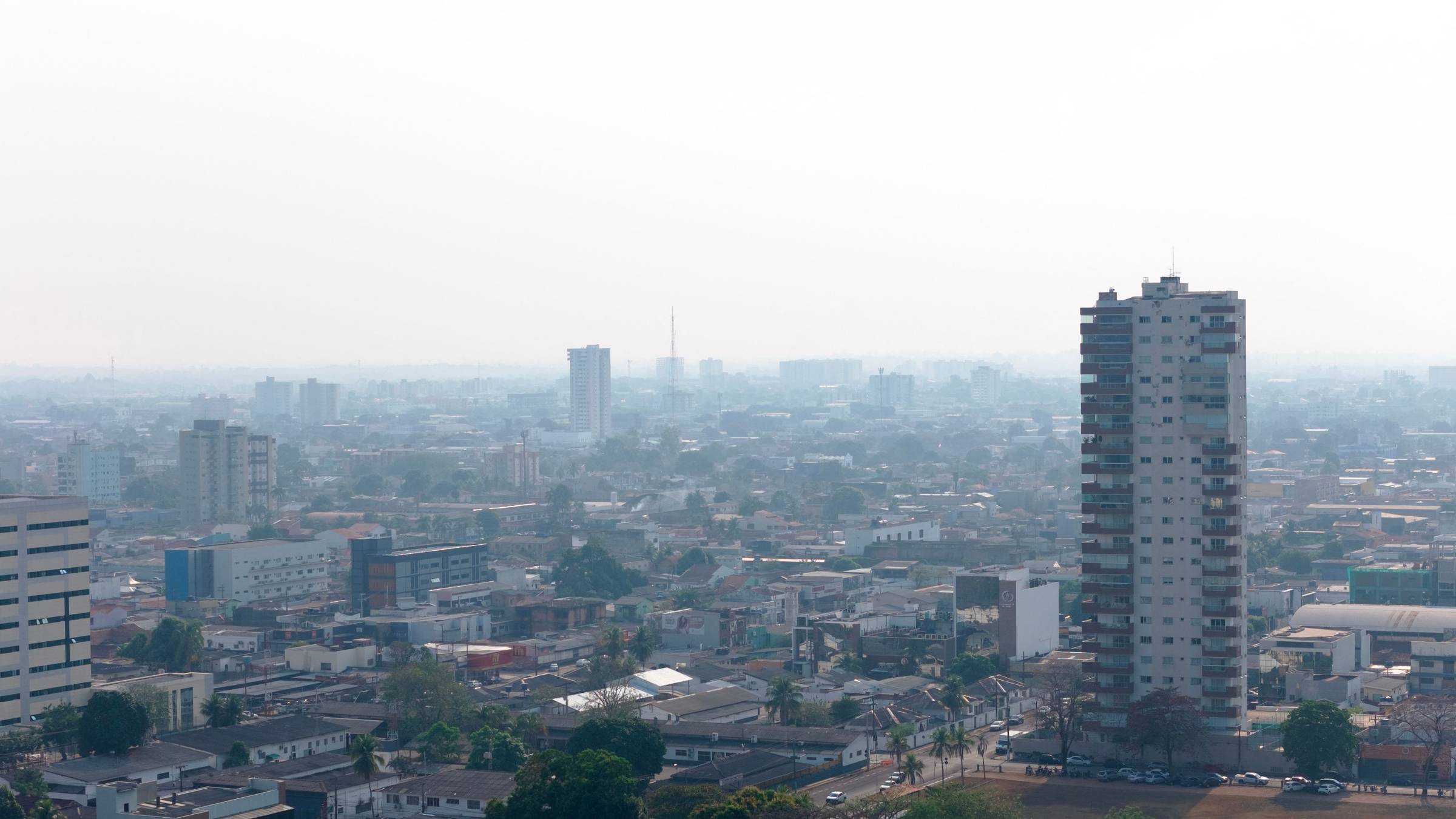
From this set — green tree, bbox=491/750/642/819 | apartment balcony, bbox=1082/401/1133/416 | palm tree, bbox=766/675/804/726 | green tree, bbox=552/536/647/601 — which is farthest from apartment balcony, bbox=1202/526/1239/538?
green tree, bbox=552/536/647/601

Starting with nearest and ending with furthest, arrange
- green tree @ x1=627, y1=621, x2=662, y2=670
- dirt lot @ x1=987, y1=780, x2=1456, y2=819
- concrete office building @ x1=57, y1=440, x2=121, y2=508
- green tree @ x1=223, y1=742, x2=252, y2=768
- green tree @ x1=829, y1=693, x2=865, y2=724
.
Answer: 1. dirt lot @ x1=987, y1=780, x2=1456, y2=819
2. green tree @ x1=223, y1=742, x2=252, y2=768
3. green tree @ x1=829, y1=693, x2=865, y2=724
4. green tree @ x1=627, y1=621, x2=662, y2=670
5. concrete office building @ x1=57, y1=440, x2=121, y2=508

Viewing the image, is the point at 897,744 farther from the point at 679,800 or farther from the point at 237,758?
the point at 237,758

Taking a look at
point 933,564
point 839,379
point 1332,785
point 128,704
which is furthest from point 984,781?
point 839,379

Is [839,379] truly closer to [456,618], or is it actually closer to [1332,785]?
[456,618]

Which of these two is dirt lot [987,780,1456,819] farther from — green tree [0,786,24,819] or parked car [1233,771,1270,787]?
green tree [0,786,24,819]

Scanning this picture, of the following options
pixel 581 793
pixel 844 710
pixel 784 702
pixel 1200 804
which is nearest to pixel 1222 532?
pixel 1200 804

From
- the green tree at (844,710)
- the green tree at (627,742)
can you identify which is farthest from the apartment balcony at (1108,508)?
the green tree at (627,742)

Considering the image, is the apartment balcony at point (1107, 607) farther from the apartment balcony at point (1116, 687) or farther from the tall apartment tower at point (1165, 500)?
the apartment balcony at point (1116, 687)
